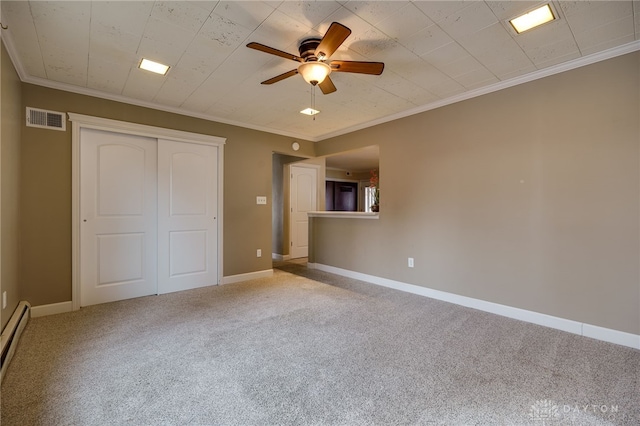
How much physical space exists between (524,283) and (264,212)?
3.57 metres

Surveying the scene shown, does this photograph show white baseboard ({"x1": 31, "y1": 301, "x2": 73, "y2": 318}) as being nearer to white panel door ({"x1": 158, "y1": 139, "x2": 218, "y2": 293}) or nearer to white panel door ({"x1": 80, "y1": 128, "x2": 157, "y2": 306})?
white panel door ({"x1": 80, "y1": 128, "x2": 157, "y2": 306})

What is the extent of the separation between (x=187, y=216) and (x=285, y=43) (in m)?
2.69

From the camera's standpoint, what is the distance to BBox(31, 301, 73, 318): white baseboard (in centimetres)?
298

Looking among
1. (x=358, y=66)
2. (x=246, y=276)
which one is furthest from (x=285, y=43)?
(x=246, y=276)

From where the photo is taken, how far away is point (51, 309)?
3076 mm

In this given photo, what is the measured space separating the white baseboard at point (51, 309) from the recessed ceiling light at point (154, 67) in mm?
2628

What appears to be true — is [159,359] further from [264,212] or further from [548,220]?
[548,220]

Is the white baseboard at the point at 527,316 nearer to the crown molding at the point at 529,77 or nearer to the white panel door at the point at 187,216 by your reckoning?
the crown molding at the point at 529,77

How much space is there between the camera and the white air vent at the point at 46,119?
116 inches

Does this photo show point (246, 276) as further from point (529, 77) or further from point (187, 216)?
point (529, 77)

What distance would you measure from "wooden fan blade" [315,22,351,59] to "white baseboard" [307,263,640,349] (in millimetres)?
2988

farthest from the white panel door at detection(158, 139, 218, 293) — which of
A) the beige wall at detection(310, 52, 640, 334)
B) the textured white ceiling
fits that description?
the beige wall at detection(310, 52, 640, 334)

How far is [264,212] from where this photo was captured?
4781 millimetres

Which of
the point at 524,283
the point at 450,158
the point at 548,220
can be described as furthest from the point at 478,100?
the point at 524,283
